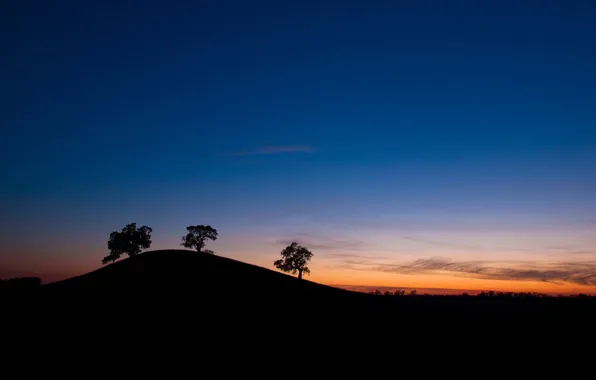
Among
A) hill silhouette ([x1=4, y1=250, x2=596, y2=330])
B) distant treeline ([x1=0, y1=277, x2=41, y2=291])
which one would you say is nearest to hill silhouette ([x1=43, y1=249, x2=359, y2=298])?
hill silhouette ([x1=4, y1=250, x2=596, y2=330])

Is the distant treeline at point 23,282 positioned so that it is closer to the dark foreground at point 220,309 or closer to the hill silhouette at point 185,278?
the hill silhouette at point 185,278

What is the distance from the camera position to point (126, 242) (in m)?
99.4

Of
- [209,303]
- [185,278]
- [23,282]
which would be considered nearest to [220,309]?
[209,303]

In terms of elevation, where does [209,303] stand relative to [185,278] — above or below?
below

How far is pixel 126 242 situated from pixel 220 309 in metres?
67.2

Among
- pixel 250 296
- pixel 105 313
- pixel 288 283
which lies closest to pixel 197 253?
pixel 288 283

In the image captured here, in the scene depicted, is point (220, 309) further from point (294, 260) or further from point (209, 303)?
point (294, 260)

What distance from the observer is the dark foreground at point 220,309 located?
124 feet

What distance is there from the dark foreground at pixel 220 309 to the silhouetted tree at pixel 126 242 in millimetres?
38756

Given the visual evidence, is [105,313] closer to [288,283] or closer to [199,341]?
[199,341]

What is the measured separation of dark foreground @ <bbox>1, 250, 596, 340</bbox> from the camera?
37938 millimetres

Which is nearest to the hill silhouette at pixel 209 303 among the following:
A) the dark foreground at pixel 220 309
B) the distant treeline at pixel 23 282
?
the dark foreground at pixel 220 309

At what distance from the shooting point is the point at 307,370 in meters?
26.7

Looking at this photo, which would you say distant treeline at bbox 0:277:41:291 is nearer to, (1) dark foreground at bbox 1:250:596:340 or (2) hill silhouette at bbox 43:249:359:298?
(2) hill silhouette at bbox 43:249:359:298
